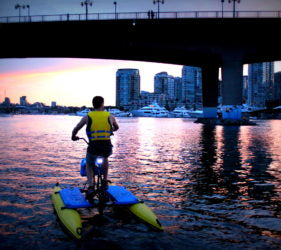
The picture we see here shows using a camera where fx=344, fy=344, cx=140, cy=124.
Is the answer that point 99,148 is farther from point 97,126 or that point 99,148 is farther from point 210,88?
point 210,88

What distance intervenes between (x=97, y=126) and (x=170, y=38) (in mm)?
45809

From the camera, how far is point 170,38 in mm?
50562

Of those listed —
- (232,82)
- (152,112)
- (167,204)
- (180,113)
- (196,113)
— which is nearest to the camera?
(167,204)

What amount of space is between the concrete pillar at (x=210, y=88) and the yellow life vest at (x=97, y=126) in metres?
58.7

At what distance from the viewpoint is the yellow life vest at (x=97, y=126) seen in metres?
6.87

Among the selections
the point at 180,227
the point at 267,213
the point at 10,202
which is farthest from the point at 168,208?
the point at 10,202

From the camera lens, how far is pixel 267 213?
755 cm

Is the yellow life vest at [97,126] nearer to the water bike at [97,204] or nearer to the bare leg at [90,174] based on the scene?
the water bike at [97,204]

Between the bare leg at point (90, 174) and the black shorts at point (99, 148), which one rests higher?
the black shorts at point (99, 148)

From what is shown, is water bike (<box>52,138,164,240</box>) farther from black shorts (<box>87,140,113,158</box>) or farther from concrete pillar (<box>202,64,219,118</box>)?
concrete pillar (<box>202,64,219,118</box>)

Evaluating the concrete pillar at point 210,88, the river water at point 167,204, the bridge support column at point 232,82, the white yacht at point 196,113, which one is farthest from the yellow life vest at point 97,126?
the white yacht at point 196,113

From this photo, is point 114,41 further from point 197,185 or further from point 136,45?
point 197,185

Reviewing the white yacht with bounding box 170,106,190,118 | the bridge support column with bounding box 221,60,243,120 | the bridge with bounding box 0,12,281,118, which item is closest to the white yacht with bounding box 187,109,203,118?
the white yacht with bounding box 170,106,190,118

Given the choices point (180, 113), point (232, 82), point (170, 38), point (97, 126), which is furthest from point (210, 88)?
point (180, 113)
